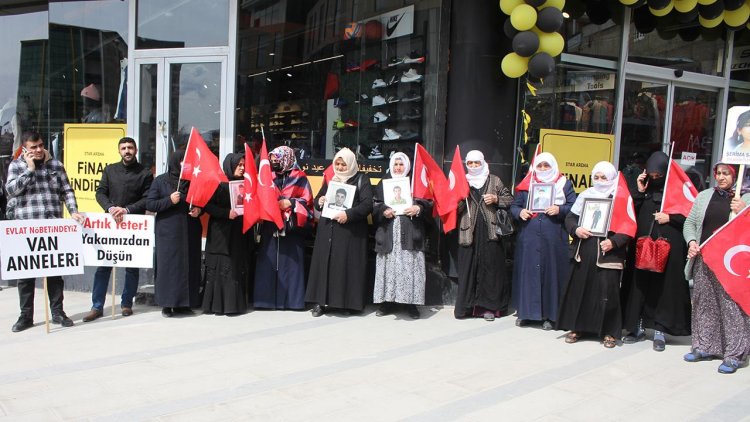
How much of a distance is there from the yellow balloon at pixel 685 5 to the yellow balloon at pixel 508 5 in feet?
8.07

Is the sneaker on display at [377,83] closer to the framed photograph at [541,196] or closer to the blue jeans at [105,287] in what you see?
the framed photograph at [541,196]

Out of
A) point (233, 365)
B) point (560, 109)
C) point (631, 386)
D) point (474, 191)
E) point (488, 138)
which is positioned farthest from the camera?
point (560, 109)

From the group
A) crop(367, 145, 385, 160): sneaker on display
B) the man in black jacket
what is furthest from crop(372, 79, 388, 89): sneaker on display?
the man in black jacket

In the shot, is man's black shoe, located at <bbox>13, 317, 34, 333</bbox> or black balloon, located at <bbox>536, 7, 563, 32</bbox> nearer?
man's black shoe, located at <bbox>13, 317, 34, 333</bbox>

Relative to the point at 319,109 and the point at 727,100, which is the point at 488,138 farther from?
the point at 727,100

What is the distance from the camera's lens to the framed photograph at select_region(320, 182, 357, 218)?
6.79m

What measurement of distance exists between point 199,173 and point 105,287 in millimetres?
1682

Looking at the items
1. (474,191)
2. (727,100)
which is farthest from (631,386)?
(727,100)

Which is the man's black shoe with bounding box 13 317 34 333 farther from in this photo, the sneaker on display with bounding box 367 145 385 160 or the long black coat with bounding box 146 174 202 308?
the sneaker on display with bounding box 367 145 385 160

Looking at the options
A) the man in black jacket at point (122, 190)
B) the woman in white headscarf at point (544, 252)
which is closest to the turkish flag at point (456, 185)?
the woman in white headscarf at point (544, 252)

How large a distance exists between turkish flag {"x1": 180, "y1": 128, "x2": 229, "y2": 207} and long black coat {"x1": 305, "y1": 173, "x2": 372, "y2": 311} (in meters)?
1.27

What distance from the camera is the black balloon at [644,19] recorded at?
816 cm

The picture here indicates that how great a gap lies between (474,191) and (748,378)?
3.02 meters

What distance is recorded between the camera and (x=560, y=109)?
803cm
